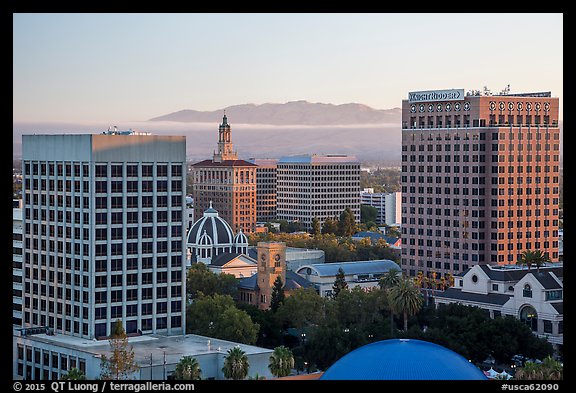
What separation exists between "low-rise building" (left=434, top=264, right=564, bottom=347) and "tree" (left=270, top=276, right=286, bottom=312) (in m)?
15.2

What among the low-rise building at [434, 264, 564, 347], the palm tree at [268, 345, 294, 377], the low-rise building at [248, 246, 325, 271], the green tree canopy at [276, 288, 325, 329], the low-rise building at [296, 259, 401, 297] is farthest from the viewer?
the low-rise building at [248, 246, 325, 271]

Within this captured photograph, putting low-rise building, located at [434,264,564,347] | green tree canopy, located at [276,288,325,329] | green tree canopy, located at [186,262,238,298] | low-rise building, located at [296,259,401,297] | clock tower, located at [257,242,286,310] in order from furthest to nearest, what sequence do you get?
low-rise building, located at [296,259,401,297] → clock tower, located at [257,242,286,310] → green tree canopy, located at [186,262,238,298] → green tree canopy, located at [276,288,325,329] → low-rise building, located at [434,264,564,347]

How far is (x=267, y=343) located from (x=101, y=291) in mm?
19515

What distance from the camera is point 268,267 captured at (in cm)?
12081

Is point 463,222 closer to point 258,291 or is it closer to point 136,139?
point 258,291

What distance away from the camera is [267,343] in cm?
9531

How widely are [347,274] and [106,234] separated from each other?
57.0 metres

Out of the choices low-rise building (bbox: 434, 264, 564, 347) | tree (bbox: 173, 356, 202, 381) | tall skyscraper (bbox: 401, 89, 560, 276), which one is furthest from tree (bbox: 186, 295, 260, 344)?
tall skyscraper (bbox: 401, 89, 560, 276)

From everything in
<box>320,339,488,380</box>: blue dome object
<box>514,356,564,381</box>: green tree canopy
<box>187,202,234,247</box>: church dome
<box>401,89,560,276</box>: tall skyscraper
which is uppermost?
<box>401,89,560,276</box>: tall skyscraper

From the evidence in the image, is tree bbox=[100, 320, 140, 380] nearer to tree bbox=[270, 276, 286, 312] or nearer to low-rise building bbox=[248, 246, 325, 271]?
tree bbox=[270, 276, 286, 312]

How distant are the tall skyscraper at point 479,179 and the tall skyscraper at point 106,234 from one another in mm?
47367

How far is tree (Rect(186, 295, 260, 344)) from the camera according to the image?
8838 centimetres

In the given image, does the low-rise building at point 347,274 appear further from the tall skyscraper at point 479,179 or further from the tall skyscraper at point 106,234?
the tall skyscraper at point 106,234

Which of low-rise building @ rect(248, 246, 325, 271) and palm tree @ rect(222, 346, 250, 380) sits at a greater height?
low-rise building @ rect(248, 246, 325, 271)
